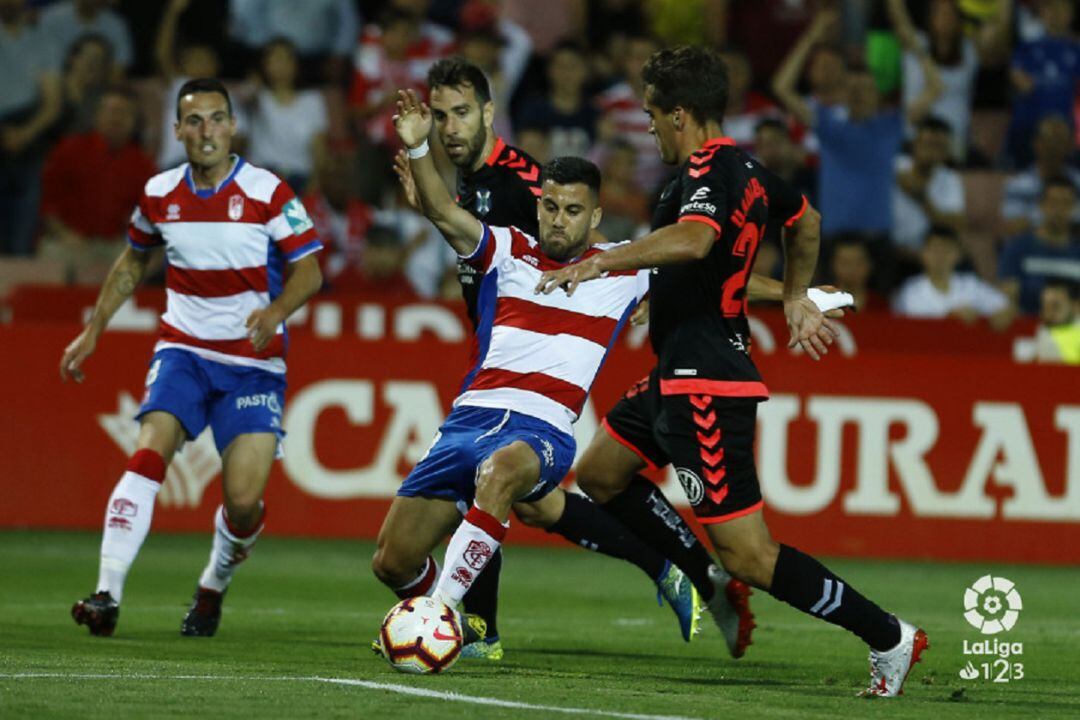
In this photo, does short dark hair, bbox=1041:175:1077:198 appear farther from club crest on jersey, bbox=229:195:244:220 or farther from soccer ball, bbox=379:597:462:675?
soccer ball, bbox=379:597:462:675

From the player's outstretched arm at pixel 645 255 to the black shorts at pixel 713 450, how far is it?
649 mm

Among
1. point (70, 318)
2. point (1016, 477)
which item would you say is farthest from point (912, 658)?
point (70, 318)

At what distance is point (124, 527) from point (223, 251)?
4.65 ft

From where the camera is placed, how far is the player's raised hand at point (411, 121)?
737 centimetres

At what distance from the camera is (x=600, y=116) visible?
54.9 feet

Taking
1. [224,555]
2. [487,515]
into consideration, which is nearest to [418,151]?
[487,515]

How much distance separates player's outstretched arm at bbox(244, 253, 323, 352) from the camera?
895 centimetres

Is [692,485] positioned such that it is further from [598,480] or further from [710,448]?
[598,480]

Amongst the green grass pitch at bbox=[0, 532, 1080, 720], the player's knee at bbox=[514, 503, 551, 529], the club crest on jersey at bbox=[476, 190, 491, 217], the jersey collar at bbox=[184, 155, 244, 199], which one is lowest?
the green grass pitch at bbox=[0, 532, 1080, 720]

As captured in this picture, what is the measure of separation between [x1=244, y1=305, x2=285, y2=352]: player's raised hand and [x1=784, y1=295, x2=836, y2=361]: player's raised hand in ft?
8.51

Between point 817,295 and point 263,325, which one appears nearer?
point 817,295

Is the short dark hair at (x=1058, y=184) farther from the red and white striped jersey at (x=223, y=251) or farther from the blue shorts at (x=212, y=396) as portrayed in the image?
the blue shorts at (x=212, y=396)

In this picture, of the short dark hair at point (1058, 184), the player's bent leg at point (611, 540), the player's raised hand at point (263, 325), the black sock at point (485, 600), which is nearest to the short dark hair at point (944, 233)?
the short dark hair at point (1058, 184)

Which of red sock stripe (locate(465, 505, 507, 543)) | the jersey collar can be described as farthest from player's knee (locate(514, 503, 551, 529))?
the jersey collar
